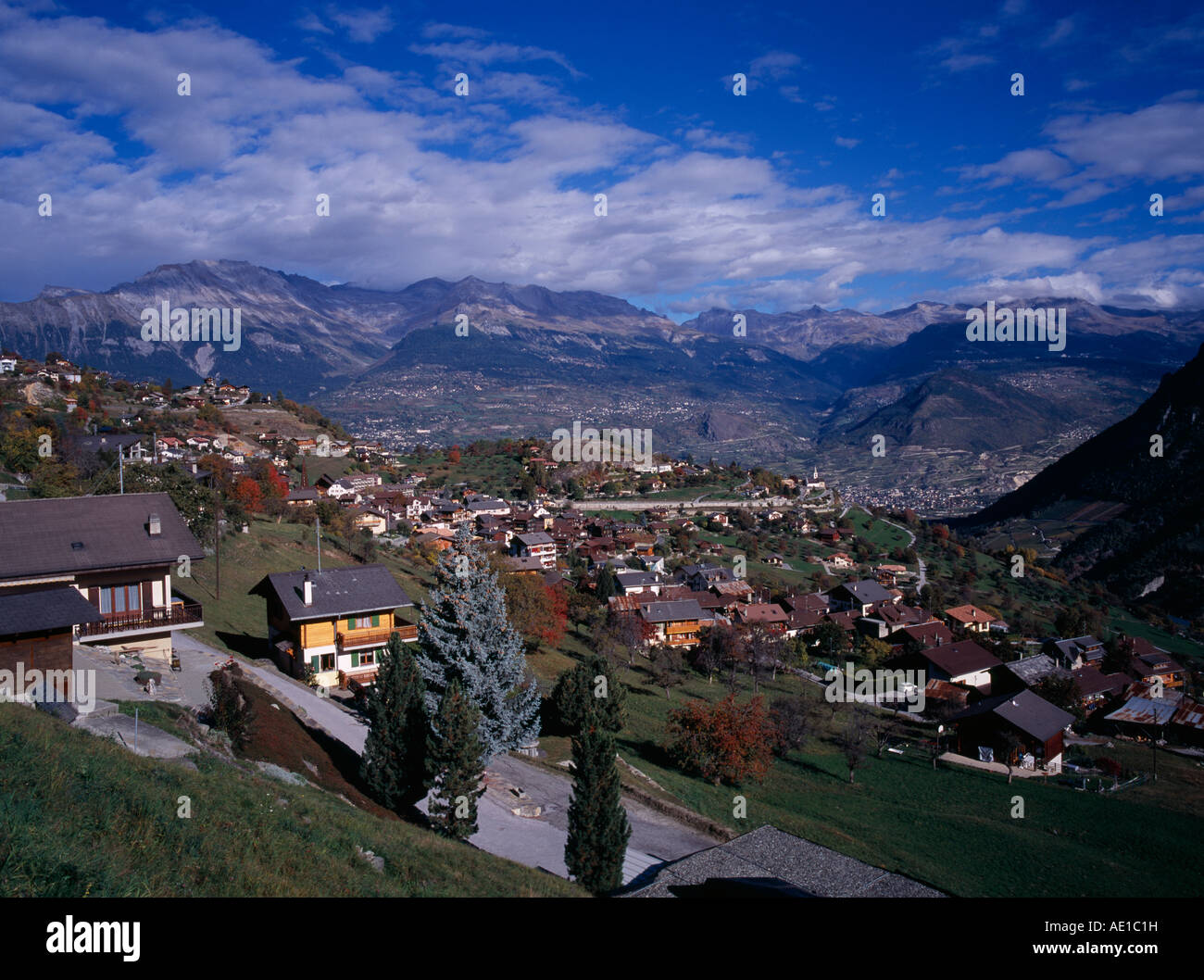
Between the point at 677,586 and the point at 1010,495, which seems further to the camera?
the point at 1010,495

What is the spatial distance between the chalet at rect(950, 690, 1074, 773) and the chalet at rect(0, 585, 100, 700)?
3165 cm

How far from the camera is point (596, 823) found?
1166 centimetres

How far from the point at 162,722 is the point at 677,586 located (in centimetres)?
4627

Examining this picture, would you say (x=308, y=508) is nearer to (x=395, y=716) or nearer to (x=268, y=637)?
(x=268, y=637)

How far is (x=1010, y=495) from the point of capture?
450 feet

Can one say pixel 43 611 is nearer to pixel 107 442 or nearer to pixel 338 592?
pixel 338 592

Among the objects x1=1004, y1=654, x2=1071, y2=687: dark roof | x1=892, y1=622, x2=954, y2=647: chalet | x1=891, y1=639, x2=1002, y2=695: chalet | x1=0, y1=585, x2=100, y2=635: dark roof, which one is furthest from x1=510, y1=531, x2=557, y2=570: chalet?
x1=0, y1=585, x2=100, y2=635: dark roof

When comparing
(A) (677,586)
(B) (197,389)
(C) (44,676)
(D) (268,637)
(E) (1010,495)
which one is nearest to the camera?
(C) (44,676)

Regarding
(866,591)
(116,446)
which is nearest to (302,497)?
(116,446)

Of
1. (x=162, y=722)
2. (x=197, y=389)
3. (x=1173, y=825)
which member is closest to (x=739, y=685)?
(x=1173, y=825)

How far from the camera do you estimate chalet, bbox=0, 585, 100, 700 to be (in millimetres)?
13484

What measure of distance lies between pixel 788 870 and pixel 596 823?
188 inches
